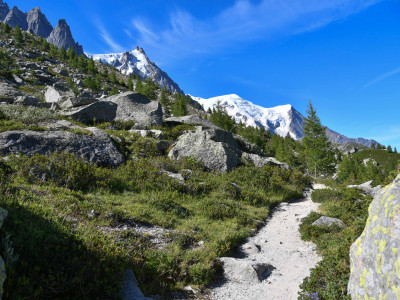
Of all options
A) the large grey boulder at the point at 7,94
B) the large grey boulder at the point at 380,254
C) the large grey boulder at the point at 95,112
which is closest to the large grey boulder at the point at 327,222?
the large grey boulder at the point at 380,254

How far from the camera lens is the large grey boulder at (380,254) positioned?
3701 mm

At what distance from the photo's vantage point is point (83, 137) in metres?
15.4

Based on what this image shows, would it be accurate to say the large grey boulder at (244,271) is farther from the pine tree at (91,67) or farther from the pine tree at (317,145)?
the pine tree at (91,67)

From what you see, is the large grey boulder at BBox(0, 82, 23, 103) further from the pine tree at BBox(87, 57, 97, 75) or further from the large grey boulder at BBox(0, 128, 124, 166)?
the pine tree at BBox(87, 57, 97, 75)

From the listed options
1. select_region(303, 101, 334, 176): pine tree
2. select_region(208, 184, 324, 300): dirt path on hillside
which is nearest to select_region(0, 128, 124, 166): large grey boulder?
select_region(208, 184, 324, 300): dirt path on hillside

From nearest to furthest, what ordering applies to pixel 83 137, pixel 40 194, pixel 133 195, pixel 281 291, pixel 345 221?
pixel 281 291, pixel 40 194, pixel 345 221, pixel 133 195, pixel 83 137

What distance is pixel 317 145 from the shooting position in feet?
127

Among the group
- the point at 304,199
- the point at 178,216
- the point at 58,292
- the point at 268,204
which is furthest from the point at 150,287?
the point at 304,199

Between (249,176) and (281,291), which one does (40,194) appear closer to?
(281,291)

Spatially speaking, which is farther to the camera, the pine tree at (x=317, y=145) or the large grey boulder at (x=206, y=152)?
the pine tree at (x=317, y=145)

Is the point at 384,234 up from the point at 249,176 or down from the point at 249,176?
down

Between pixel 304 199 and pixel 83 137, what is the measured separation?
16.5 meters

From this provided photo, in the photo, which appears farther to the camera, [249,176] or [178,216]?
[249,176]

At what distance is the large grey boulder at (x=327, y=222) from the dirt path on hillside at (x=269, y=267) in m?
0.97
